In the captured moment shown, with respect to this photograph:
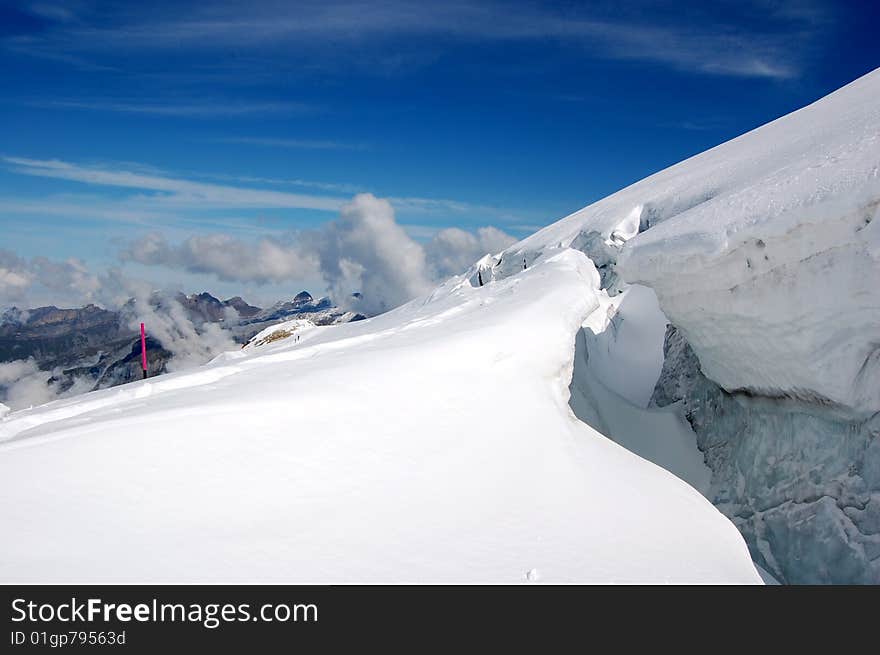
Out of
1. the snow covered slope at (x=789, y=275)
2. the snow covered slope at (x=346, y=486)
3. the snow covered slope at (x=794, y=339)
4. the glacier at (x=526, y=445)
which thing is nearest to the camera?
the snow covered slope at (x=346, y=486)

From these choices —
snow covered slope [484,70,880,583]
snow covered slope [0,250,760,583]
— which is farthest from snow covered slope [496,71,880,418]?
snow covered slope [0,250,760,583]

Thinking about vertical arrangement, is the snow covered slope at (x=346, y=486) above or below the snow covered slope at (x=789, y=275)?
below

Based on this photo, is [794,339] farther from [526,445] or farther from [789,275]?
[526,445]

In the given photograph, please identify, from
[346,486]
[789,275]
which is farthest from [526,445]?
[789,275]

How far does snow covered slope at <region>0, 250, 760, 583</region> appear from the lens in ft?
17.5

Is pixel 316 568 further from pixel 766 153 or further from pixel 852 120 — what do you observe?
pixel 766 153

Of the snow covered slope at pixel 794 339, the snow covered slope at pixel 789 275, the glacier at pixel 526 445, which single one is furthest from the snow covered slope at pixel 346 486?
the snow covered slope at pixel 789 275

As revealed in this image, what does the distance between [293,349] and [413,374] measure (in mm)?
3258

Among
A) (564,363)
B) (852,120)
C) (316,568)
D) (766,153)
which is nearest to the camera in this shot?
(316,568)

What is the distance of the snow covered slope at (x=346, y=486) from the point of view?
5.34m

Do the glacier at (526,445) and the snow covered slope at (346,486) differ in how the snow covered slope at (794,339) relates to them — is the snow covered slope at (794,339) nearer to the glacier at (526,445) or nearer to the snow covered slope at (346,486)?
the glacier at (526,445)

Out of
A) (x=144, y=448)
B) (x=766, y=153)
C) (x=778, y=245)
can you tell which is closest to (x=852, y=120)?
(x=766, y=153)

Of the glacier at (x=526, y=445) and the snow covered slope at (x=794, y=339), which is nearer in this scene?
the glacier at (x=526, y=445)

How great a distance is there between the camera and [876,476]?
28.4 ft
